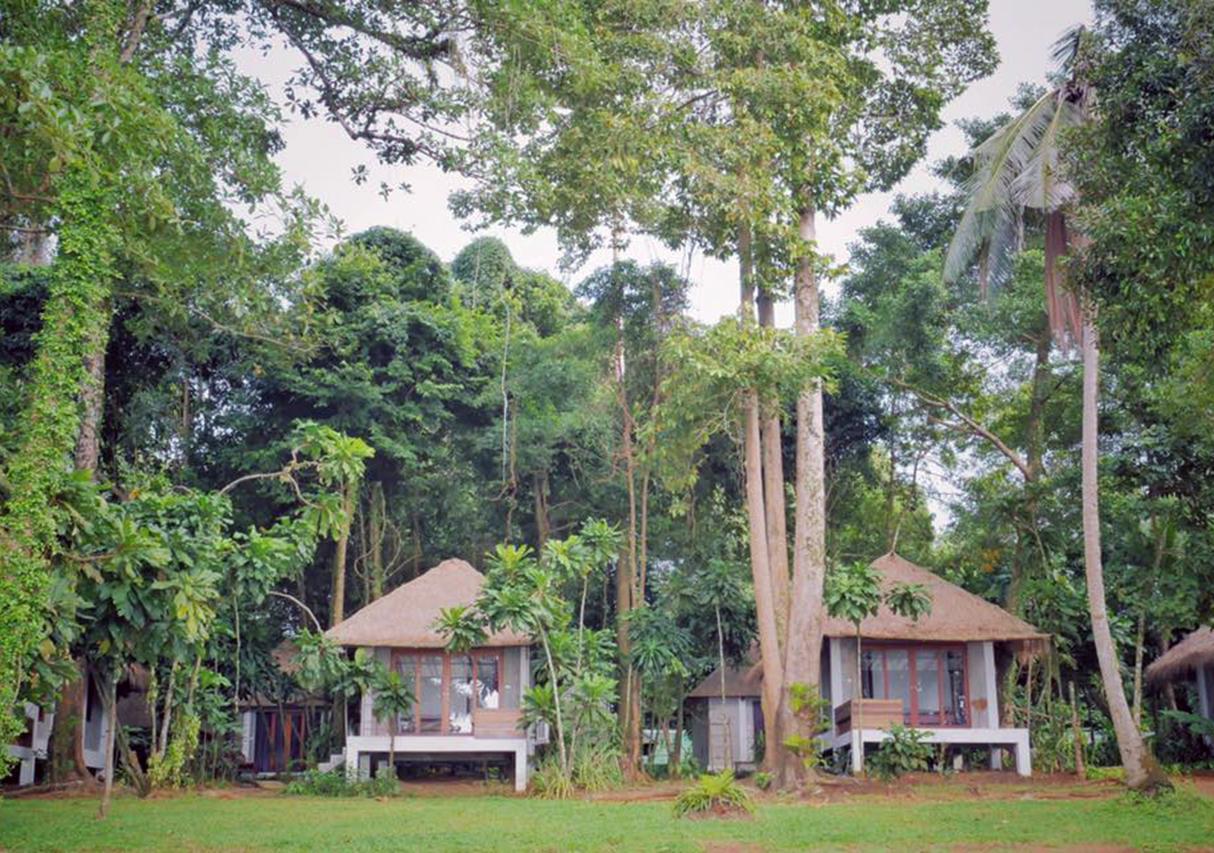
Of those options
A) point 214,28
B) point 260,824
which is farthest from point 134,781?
point 214,28

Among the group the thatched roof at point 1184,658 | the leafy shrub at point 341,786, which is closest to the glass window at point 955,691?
the thatched roof at point 1184,658

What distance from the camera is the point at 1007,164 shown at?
1541cm

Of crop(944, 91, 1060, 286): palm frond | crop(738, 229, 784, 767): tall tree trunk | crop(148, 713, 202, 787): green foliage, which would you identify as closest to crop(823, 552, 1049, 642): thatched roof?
crop(738, 229, 784, 767): tall tree trunk

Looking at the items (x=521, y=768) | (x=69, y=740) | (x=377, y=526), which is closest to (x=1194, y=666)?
(x=521, y=768)

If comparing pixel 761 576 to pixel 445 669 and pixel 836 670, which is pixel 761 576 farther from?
pixel 445 669

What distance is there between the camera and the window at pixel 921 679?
20.0 m

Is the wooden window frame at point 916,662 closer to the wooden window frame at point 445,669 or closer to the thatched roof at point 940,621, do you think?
the thatched roof at point 940,621

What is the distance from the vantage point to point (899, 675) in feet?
65.9

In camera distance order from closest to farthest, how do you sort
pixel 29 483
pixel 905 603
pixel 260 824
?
pixel 29 483 → pixel 260 824 → pixel 905 603

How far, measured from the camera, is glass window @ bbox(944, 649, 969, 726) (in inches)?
784

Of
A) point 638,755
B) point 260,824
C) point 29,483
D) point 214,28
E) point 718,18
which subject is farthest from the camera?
point 638,755

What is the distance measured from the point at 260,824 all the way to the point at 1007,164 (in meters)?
12.0

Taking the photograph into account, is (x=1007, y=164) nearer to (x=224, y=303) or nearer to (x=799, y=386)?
(x=799, y=386)

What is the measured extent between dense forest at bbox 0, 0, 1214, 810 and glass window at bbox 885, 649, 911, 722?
1698mm
